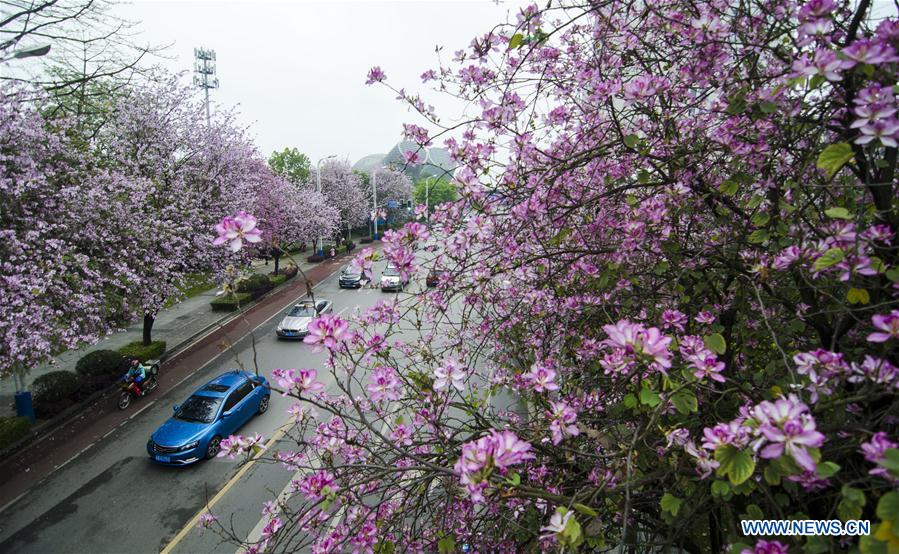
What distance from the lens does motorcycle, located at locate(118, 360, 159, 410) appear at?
12663mm

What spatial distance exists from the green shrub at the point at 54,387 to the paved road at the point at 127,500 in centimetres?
203

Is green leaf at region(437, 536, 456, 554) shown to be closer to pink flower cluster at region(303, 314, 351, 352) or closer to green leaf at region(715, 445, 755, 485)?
pink flower cluster at region(303, 314, 351, 352)

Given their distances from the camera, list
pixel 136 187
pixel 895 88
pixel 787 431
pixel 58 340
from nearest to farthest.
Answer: pixel 787 431 < pixel 895 88 < pixel 58 340 < pixel 136 187

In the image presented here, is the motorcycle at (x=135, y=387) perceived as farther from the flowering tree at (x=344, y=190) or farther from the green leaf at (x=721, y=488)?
the flowering tree at (x=344, y=190)

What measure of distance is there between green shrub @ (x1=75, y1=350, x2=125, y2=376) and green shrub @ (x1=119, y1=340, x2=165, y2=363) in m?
0.56

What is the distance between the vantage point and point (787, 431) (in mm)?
1563

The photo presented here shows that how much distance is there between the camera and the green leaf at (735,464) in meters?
1.66

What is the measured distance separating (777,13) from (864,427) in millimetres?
2767

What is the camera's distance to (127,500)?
889 centimetres

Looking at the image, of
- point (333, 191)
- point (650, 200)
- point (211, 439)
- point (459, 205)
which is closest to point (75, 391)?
point (211, 439)

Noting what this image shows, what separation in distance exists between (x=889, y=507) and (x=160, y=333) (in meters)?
21.5

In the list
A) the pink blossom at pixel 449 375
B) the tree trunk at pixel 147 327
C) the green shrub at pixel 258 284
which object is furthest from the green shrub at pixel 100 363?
the pink blossom at pixel 449 375

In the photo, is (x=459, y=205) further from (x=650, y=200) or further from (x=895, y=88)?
(x=895, y=88)

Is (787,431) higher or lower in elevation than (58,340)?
higher
